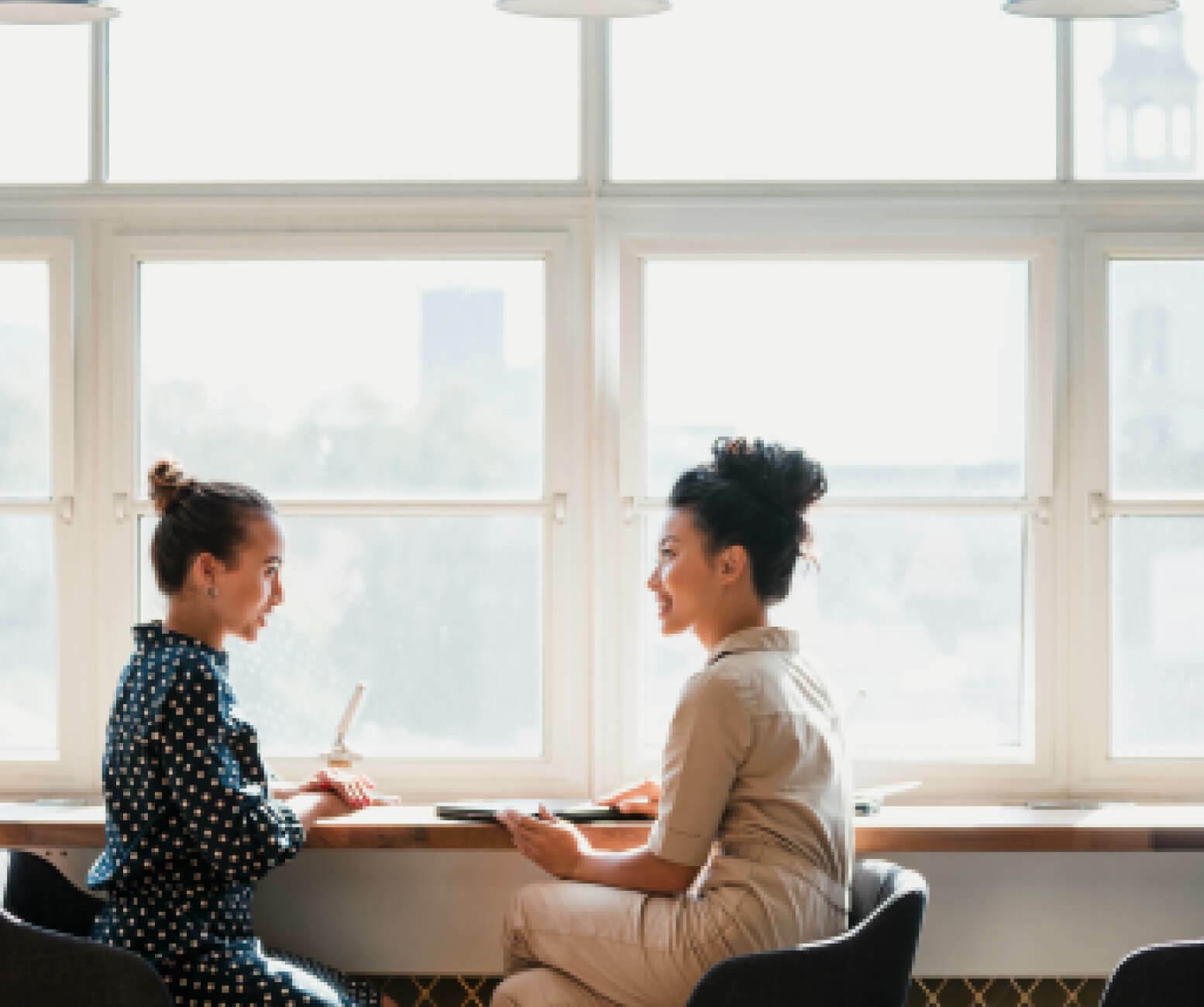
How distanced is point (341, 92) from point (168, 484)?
1106 mm

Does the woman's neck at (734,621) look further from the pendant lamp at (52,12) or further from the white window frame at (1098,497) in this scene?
the pendant lamp at (52,12)

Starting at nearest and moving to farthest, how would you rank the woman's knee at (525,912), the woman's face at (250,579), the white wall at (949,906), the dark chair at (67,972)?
the dark chair at (67,972) < the woman's knee at (525,912) < the woman's face at (250,579) < the white wall at (949,906)

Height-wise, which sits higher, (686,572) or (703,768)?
Result: (686,572)

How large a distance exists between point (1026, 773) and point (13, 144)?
261 cm

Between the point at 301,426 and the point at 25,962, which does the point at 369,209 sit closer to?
the point at 301,426

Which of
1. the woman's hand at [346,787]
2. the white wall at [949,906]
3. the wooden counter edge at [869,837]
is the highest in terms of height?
the woman's hand at [346,787]

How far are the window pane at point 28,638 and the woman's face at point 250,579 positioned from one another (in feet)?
2.71

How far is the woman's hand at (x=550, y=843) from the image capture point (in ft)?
10.1

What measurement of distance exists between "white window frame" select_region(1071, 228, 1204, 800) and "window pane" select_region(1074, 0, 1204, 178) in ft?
0.51

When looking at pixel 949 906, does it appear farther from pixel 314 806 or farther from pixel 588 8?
pixel 588 8

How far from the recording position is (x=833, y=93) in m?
3.75

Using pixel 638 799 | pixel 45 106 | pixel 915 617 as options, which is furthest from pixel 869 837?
pixel 45 106

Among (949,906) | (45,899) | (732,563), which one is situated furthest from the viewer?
(949,906)

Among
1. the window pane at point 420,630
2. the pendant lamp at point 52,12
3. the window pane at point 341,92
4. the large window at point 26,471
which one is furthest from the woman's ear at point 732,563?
the large window at point 26,471
